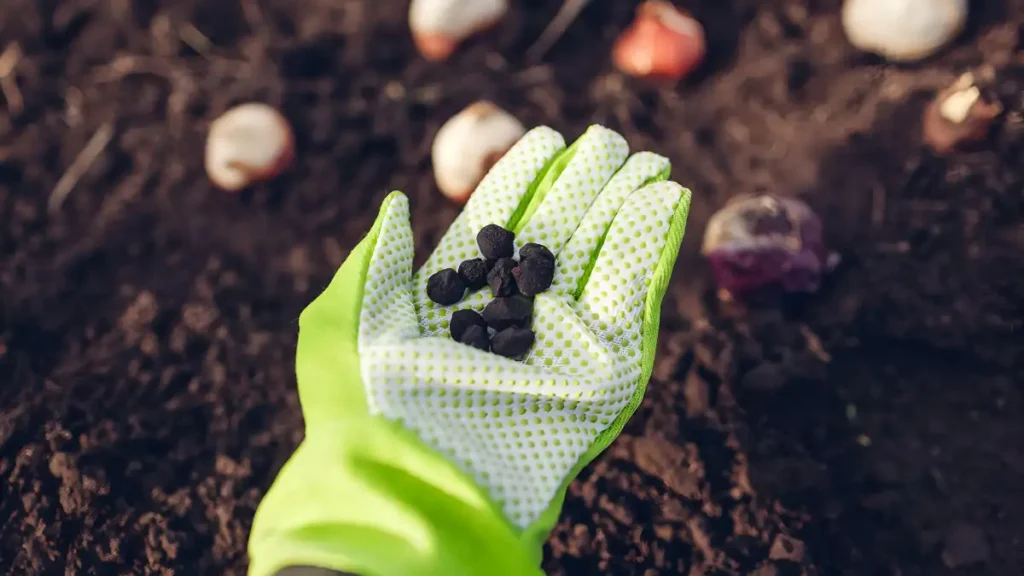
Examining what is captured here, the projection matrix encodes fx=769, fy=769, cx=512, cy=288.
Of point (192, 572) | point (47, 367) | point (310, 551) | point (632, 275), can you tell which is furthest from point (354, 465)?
point (47, 367)

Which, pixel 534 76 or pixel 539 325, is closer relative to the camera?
→ pixel 539 325

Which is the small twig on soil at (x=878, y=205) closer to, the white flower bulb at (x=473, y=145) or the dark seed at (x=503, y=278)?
the white flower bulb at (x=473, y=145)

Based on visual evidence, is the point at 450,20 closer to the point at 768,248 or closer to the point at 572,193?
the point at 572,193

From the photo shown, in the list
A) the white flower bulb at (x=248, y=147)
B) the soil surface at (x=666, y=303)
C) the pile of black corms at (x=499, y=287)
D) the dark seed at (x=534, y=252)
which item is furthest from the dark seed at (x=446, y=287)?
the white flower bulb at (x=248, y=147)

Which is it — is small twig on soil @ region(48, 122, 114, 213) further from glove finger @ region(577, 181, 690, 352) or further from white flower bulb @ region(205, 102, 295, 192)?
glove finger @ region(577, 181, 690, 352)

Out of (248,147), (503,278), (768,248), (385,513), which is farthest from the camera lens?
(248,147)

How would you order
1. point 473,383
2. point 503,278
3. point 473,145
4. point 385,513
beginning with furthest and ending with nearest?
1. point 473,145
2. point 503,278
3. point 473,383
4. point 385,513

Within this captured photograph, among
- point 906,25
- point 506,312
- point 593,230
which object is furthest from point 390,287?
point 906,25

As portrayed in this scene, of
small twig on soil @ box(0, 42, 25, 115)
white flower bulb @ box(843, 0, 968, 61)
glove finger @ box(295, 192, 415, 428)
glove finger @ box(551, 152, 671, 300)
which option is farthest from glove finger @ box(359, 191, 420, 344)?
small twig on soil @ box(0, 42, 25, 115)
